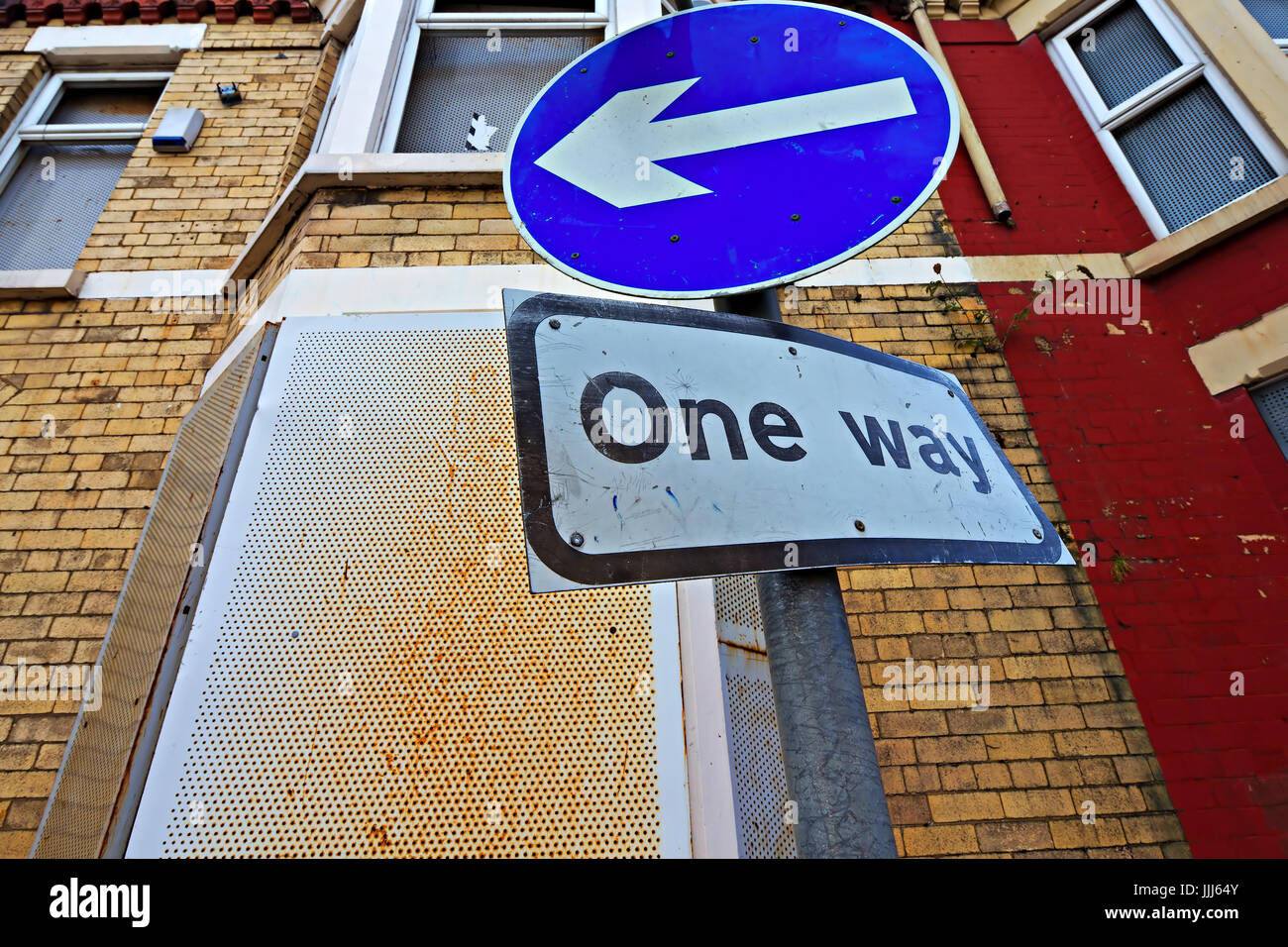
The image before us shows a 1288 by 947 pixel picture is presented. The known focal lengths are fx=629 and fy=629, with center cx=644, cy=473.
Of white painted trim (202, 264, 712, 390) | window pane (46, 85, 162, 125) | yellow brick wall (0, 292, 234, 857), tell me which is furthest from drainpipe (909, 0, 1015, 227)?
window pane (46, 85, 162, 125)

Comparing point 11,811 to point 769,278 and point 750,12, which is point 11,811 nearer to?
point 769,278

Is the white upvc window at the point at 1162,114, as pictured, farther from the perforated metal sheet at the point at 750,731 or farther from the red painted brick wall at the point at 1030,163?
the perforated metal sheet at the point at 750,731

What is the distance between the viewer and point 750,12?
60.8 inches

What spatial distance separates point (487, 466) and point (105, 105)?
→ 568 centimetres

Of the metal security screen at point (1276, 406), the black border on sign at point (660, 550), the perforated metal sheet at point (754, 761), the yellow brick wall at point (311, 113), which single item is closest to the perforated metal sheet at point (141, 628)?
the perforated metal sheet at point (754, 761)

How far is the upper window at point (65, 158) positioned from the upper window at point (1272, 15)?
878 centimetres

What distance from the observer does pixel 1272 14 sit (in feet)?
15.9

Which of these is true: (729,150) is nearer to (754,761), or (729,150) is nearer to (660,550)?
(660,550)

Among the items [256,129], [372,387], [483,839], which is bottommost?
[483,839]

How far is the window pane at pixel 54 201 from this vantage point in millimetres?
4629

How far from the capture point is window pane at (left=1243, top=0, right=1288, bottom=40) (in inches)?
188

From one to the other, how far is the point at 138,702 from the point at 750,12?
2981 mm

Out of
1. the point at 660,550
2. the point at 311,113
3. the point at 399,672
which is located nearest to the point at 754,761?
the point at 399,672
